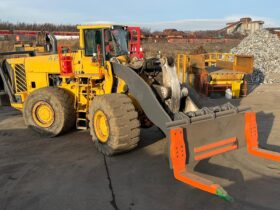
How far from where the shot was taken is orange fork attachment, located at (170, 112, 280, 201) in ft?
14.2

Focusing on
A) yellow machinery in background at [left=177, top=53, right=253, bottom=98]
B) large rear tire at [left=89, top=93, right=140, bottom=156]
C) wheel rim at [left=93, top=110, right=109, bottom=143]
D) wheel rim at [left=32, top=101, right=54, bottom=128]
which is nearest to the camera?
large rear tire at [left=89, top=93, right=140, bottom=156]

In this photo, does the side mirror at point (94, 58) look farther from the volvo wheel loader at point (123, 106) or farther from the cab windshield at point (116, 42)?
the cab windshield at point (116, 42)

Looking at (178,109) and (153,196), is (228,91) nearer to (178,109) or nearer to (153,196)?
(178,109)

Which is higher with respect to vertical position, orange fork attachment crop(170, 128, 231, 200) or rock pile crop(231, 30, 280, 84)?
rock pile crop(231, 30, 280, 84)

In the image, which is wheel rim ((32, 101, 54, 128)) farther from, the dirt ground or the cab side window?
the cab side window

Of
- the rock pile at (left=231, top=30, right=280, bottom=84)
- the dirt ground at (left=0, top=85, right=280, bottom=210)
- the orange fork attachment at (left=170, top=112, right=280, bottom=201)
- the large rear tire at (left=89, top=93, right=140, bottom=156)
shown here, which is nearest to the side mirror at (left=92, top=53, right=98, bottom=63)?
the large rear tire at (left=89, top=93, right=140, bottom=156)

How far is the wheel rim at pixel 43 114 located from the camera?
25.3ft

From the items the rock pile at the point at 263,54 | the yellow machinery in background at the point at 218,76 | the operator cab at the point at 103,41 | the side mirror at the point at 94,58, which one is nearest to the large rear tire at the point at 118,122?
the side mirror at the point at 94,58

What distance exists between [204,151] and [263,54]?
1731 centimetres

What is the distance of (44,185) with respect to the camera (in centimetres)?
529

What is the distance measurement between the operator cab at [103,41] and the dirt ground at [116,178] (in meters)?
1.98

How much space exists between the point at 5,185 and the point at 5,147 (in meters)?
2.05

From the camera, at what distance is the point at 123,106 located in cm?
608

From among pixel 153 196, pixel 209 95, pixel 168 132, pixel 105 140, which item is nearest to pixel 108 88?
pixel 105 140
